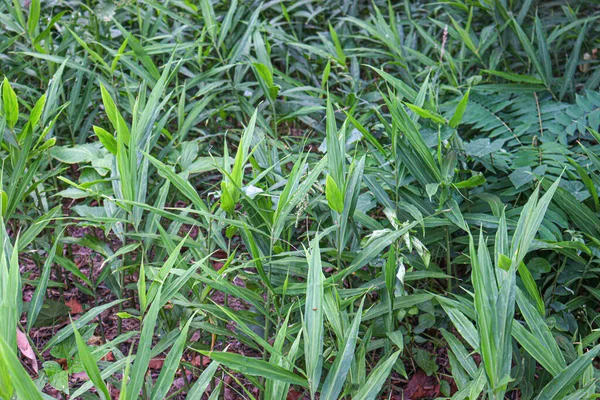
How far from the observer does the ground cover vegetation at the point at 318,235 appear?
1202 millimetres

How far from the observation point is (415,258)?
1601 millimetres

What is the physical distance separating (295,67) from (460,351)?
1456 millimetres

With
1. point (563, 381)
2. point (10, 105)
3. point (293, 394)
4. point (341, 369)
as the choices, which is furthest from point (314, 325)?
point (10, 105)

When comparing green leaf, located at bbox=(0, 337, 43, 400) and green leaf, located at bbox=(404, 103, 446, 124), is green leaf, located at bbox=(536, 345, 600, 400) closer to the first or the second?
green leaf, located at bbox=(404, 103, 446, 124)

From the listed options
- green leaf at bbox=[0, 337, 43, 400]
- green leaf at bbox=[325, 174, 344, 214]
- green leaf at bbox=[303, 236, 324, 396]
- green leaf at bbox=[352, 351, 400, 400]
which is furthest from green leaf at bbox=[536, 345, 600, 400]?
green leaf at bbox=[0, 337, 43, 400]

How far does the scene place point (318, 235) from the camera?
1.40 metres

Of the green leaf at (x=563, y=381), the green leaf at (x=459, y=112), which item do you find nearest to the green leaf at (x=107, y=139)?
the green leaf at (x=459, y=112)

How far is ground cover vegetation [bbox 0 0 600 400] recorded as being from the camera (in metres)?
1.20

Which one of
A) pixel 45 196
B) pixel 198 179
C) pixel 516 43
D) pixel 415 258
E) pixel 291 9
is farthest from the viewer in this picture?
pixel 291 9

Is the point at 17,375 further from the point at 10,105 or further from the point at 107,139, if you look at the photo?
the point at 10,105

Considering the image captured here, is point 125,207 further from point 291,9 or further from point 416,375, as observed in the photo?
point 291,9

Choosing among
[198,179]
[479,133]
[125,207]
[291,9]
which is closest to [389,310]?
[125,207]

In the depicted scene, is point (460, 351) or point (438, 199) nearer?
point (460, 351)

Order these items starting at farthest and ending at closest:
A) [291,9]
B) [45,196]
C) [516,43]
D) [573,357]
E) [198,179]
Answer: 1. [291,9]
2. [516,43]
3. [198,179]
4. [45,196]
5. [573,357]
